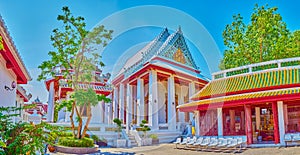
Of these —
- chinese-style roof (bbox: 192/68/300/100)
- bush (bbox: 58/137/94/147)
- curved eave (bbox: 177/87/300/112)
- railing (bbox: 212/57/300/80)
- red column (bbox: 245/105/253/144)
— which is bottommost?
bush (bbox: 58/137/94/147)

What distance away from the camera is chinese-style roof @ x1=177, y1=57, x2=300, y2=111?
1175 cm

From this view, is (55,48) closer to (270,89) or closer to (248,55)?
(270,89)

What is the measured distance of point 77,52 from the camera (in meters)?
12.2

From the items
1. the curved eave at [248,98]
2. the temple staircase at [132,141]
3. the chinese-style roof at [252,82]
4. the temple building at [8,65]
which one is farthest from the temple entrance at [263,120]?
the temple building at [8,65]

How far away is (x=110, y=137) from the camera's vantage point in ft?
50.4

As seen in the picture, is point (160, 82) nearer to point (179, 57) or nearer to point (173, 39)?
point (179, 57)

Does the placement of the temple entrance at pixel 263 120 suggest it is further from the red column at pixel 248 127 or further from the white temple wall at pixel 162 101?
the white temple wall at pixel 162 101

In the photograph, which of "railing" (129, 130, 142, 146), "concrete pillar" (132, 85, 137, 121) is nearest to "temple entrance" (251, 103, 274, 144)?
"railing" (129, 130, 142, 146)

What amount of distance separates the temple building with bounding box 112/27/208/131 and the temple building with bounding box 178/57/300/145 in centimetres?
343

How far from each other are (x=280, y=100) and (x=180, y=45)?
1158cm

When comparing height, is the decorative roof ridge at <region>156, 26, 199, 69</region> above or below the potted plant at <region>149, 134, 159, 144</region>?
above

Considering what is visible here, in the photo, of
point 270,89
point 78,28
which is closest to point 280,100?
point 270,89

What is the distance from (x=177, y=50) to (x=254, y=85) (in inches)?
365

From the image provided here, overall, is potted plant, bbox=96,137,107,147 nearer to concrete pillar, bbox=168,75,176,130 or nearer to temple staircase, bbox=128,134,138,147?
temple staircase, bbox=128,134,138,147
